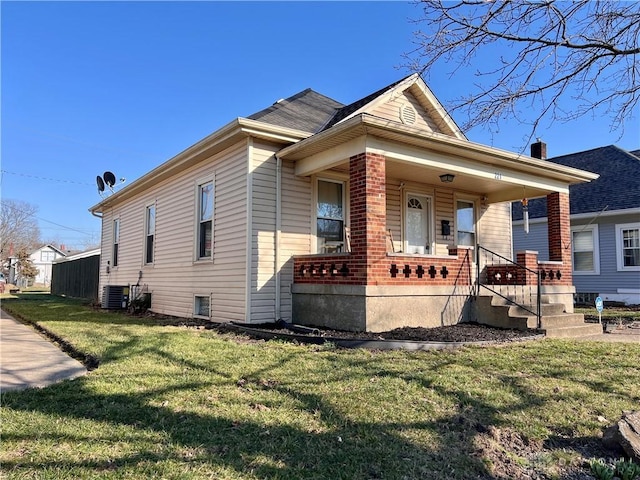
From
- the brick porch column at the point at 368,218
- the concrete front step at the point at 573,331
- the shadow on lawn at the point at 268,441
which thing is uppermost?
the brick porch column at the point at 368,218

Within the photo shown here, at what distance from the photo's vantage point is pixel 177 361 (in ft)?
16.7

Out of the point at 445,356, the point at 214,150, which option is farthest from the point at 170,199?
the point at 445,356

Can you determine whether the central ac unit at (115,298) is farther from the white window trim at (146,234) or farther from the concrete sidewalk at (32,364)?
the concrete sidewalk at (32,364)

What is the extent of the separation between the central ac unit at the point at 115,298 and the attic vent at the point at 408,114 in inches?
381

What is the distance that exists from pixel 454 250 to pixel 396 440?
19.3ft

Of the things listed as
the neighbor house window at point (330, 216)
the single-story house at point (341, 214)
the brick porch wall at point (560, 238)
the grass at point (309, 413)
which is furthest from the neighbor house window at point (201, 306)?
the brick porch wall at point (560, 238)

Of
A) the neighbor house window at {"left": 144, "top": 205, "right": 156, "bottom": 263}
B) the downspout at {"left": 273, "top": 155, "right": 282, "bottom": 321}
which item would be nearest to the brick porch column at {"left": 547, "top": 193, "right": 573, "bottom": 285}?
the downspout at {"left": 273, "top": 155, "right": 282, "bottom": 321}

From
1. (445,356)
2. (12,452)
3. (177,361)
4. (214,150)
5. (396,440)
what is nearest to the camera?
(12,452)

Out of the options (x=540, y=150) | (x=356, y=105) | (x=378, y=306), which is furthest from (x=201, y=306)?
(x=540, y=150)

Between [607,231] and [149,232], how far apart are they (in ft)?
51.0

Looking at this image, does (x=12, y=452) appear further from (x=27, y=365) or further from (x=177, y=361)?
(x=27, y=365)

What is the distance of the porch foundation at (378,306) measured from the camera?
6.84m

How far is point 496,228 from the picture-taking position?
12195 mm

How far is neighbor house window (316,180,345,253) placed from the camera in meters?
9.03
